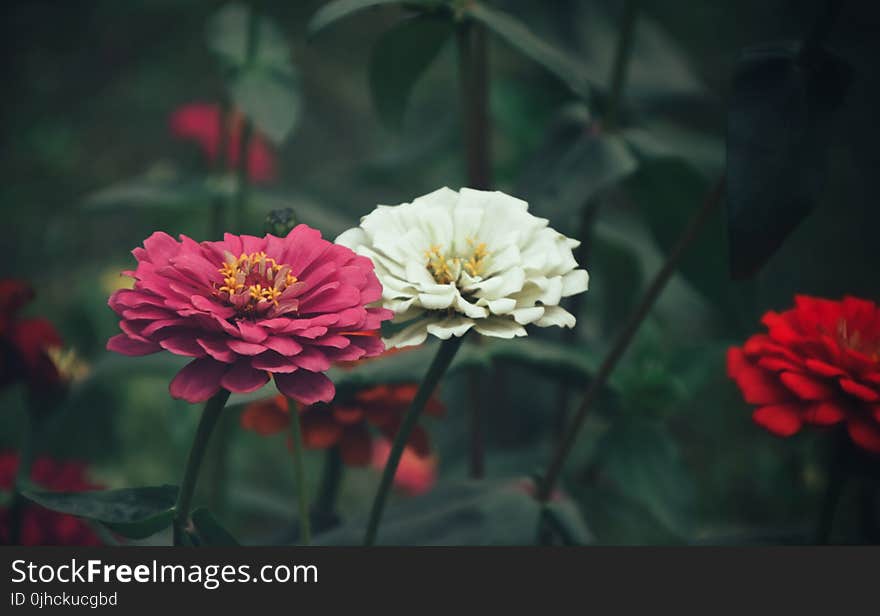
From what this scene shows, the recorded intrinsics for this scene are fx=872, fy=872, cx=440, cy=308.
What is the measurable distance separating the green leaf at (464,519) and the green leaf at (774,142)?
16 centimetres

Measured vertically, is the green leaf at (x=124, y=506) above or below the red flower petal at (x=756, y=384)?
below

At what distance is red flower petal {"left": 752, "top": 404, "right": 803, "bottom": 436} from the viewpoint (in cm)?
31

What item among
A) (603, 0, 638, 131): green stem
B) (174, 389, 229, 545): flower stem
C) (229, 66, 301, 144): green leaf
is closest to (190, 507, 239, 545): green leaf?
(174, 389, 229, 545): flower stem

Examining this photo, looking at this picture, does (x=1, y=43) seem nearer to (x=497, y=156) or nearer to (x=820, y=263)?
(x=497, y=156)

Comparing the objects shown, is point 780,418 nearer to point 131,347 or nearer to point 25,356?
point 131,347

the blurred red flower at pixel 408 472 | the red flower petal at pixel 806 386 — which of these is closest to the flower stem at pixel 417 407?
the red flower petal at pixel 806 386

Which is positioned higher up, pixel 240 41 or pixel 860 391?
pixel 240 41

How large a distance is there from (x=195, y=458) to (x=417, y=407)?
0.08m

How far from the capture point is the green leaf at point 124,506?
0.91 feet

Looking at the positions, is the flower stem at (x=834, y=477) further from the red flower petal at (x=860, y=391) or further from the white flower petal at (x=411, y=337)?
the white flower petal at (x=411, y=337)

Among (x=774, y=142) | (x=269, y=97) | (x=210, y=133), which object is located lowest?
(x=774, y=142)

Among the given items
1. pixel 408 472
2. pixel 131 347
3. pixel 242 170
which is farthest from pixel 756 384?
pixel 408 472

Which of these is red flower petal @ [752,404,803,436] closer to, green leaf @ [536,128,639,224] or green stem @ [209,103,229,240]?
green leaf @ [536,128,639,224]

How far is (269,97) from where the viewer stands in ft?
1.60
